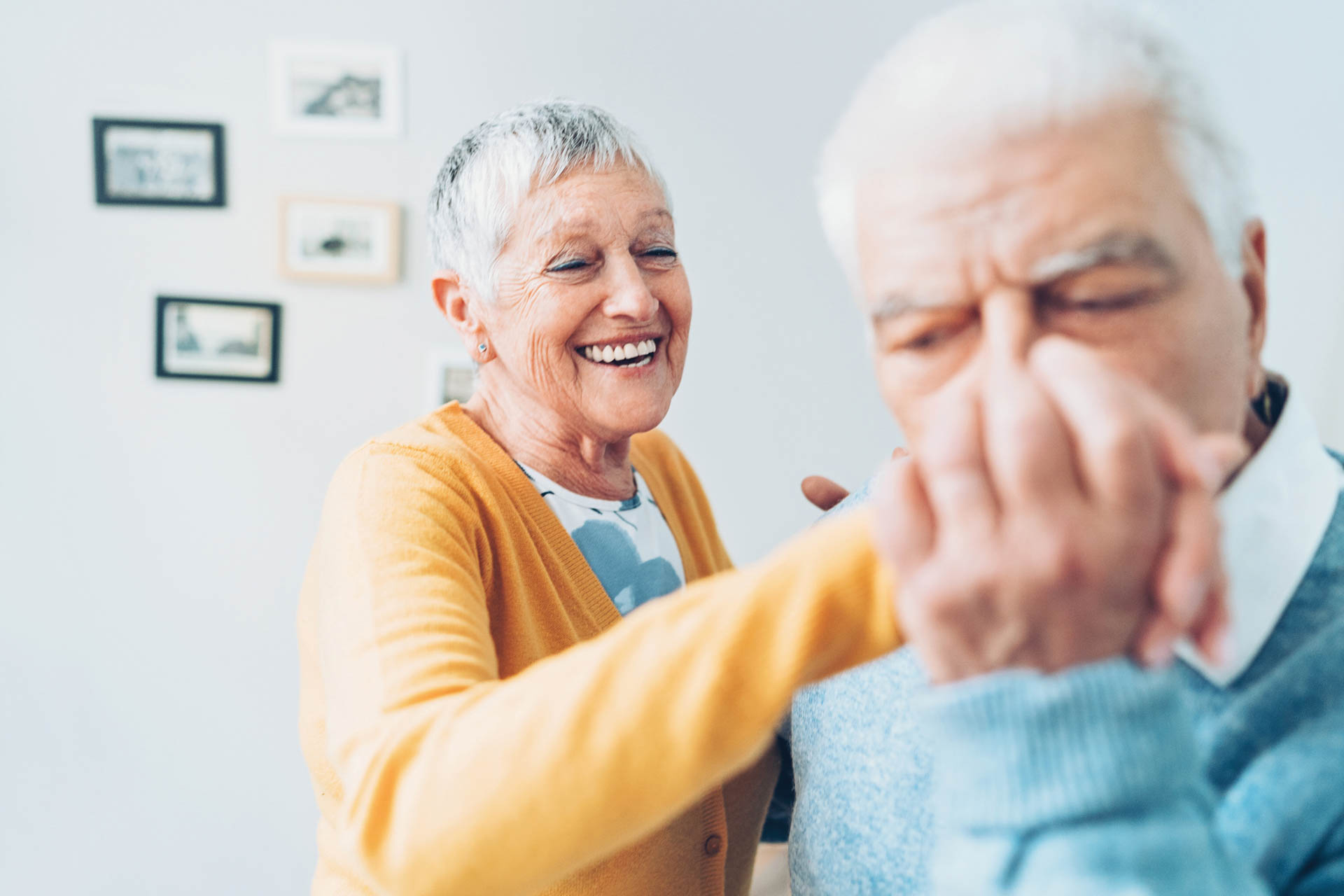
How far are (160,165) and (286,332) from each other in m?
0.46

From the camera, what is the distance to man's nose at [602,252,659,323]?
45.5 inches

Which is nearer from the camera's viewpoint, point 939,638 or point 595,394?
point 939,638

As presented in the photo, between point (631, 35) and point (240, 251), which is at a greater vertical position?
point (631, 35)

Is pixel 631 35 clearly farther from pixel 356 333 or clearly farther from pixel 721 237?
pixel 356 333

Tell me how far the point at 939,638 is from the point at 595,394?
81 cm

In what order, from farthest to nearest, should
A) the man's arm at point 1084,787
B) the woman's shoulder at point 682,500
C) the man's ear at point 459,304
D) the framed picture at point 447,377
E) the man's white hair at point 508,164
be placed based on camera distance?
the framed picture at point 447,377 → the woman's shoulder at point 682,500 → the man's ear at point 459,304 → the man's white hair at point 508,164 → the man's arm at point 1084,787

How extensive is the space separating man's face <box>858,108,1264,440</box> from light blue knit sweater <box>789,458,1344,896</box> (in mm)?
179

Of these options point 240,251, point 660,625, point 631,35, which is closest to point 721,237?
point 631,35

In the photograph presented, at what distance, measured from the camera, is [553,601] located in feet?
3.32

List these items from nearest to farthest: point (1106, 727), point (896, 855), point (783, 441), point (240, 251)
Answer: point (1106, 727) < point (896, 855) < point (240, 251) < point (783, 441)

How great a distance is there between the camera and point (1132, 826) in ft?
1.37

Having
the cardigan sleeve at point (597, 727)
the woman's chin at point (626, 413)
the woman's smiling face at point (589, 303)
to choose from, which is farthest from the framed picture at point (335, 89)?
the cardigan sleeve at point (597, 727)

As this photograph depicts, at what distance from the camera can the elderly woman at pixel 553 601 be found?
1.65ft

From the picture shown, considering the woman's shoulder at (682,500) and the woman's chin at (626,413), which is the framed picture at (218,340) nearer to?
the woman's shoulder at (682,500)
